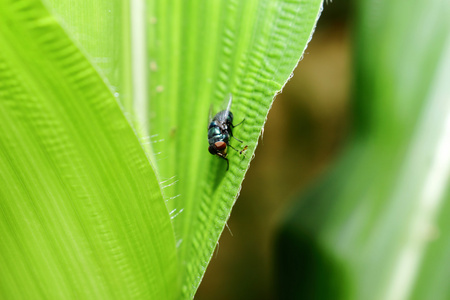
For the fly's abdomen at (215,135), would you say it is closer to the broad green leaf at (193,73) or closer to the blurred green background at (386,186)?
the broad green leaf at (193,73)

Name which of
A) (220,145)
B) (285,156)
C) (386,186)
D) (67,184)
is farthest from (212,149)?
(285,156)

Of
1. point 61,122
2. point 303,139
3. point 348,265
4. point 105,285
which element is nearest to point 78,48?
point 61,122

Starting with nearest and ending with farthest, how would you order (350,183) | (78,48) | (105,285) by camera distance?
(78,48) → (105,285) → (350,183)

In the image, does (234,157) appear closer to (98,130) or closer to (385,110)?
(98,130)

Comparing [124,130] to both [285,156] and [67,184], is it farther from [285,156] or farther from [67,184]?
[285,156]

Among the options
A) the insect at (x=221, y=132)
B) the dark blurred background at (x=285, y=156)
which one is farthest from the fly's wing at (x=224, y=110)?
the dark blurred background at (x=285, y=156)

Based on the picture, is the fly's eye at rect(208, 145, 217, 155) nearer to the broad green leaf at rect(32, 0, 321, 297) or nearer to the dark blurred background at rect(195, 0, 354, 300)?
the broad green leaf at rect(32, 0, 321, 297)
